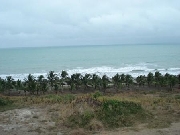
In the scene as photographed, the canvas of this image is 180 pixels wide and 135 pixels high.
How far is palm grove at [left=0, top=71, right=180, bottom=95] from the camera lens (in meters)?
47.4

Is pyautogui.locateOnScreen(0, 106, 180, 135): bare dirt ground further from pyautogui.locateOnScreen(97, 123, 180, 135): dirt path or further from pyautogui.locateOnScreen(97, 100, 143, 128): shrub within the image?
pyautogui.locateOnScreen(97, 100, 143, 128): shrub

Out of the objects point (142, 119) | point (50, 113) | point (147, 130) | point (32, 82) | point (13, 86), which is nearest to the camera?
point (147, 130)

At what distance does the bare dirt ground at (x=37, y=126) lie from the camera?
49.7ft

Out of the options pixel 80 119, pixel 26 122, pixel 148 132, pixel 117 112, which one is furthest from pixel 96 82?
pixel 148 132

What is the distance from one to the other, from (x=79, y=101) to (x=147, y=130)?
6.41 m

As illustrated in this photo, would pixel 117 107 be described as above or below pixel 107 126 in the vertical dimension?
above

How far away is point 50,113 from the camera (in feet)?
64.6

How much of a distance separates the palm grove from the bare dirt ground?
26199mm

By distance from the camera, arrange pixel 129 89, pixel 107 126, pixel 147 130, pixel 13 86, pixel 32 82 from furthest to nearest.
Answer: pixel 129 89 < pixel 13 86 < pixel 32 82 < pixel 107 126 < pixel 147 130

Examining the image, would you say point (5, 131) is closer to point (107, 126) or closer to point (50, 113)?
point (50, 113)

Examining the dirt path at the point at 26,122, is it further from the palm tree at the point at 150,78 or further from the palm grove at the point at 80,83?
the palm tree at the point at 150,78

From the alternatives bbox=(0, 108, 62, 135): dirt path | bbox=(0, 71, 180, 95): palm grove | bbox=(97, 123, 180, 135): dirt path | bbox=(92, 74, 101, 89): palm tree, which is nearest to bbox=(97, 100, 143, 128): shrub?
bbox=(97, 123, 180, 135): dirt path

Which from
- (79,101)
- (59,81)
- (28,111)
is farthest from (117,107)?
(59,81)

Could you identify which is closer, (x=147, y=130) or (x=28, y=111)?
(x=147, y=130)
